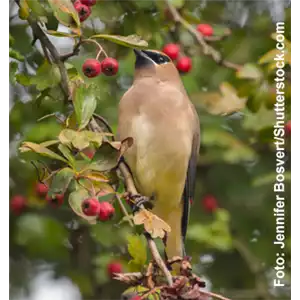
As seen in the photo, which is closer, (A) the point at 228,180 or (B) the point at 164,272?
(B) the point at 164,272

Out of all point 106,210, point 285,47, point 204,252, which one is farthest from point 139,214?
point 204,252

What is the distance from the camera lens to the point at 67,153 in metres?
1.37

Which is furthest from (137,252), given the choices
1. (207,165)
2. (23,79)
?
(207,165)

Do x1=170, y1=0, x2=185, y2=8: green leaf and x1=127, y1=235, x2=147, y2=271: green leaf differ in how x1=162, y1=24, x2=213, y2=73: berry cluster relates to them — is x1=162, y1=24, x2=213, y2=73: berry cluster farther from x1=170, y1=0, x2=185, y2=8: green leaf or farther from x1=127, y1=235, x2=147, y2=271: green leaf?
x1=127, y1=235, x2=147, y2=271: green leaf

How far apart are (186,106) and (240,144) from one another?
0.47 meters

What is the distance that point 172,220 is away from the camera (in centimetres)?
184

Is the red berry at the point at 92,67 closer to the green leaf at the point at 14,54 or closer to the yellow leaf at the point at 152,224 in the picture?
the green leaf at the point at 14,54

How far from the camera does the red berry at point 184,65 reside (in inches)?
74.8

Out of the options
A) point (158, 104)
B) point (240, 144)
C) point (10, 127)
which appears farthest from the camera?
point (240, 144)

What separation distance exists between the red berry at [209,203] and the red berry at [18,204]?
21.6 inches

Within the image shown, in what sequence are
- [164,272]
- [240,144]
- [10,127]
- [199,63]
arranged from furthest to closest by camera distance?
[240,144]
[199,63]
[10,127]
[164,272]

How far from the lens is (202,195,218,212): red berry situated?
2279mm

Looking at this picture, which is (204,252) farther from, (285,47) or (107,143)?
(107,143)

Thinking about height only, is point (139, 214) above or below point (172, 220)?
above
